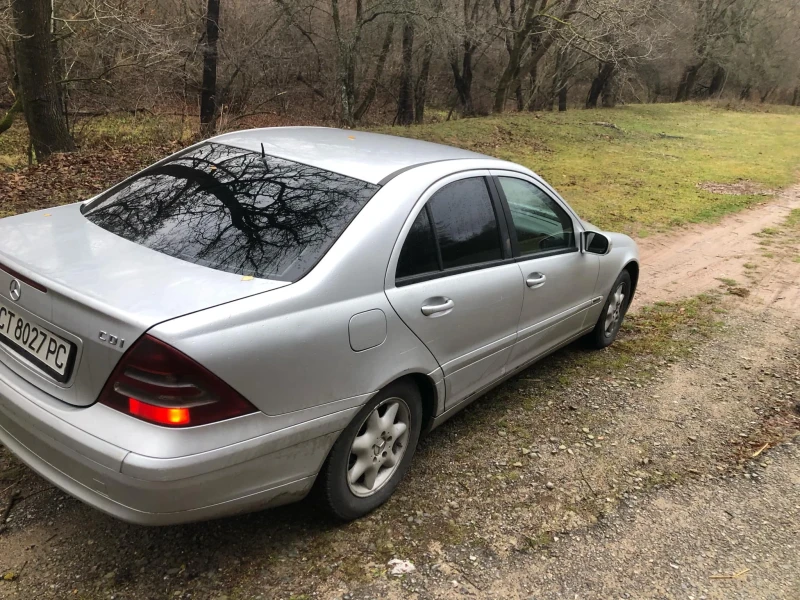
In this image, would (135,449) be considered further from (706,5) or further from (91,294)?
(706,5)

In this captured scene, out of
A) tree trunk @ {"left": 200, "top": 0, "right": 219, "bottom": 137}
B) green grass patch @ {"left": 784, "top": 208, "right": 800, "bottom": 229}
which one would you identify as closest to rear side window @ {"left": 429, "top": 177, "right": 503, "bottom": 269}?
green grass patch @ {"left": 784, "top": 208, "right": 800, "bottom": 229}

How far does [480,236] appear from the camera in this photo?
3283mm

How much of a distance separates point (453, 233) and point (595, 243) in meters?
1.58

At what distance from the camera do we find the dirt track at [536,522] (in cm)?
246

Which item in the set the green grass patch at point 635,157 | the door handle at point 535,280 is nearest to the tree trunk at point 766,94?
the green grass patch at point 635,157

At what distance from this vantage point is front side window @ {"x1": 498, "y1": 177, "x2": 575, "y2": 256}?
142 inches

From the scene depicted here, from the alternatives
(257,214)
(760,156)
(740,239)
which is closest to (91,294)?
(257,214)

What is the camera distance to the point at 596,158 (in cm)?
1559

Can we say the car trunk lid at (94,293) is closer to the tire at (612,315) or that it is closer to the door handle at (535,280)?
the door handle at (535,280)

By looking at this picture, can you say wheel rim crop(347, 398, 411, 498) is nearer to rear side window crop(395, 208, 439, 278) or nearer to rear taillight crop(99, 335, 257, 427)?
rear side window crop(395, 208, 439, 278)

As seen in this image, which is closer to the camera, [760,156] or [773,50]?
[760,156]

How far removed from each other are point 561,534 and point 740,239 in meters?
7.87

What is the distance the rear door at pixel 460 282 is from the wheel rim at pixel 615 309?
5.44ft

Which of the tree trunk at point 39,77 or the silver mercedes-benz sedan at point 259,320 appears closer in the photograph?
the silver mercedes-benz sedan at point 259,320
